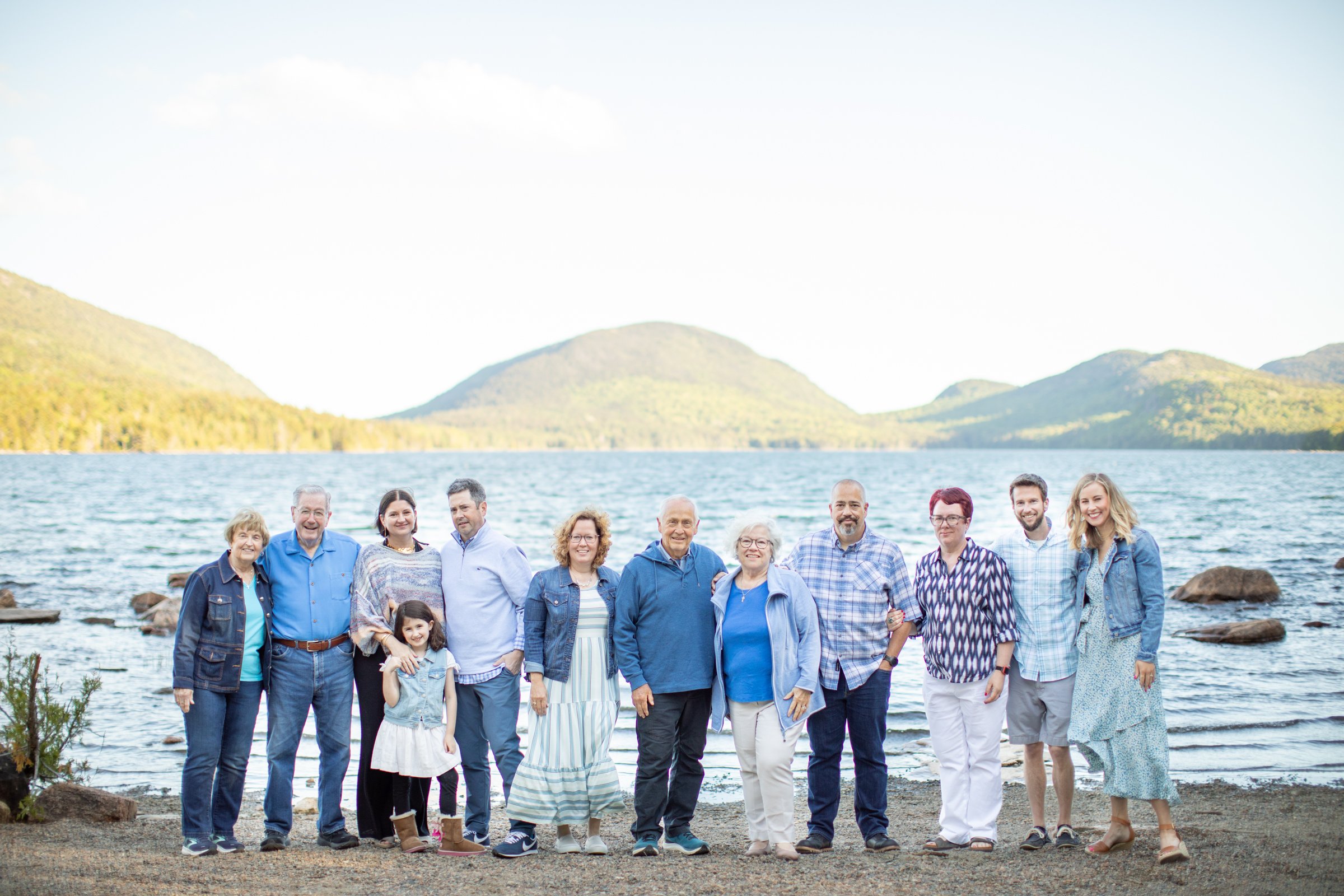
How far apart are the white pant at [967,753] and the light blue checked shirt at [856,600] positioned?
0.43m

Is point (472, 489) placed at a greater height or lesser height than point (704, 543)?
greater

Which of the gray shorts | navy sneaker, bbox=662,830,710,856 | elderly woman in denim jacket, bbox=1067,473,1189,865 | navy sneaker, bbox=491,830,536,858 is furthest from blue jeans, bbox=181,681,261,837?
elderly woman in denim jacket, bbox=1067,473,1189,865

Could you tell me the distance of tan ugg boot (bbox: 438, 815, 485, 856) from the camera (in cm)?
612

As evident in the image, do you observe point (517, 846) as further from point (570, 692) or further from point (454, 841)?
point (570, 692)

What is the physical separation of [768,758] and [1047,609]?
205cm

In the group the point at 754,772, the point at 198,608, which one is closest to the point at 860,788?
the point at 754,772

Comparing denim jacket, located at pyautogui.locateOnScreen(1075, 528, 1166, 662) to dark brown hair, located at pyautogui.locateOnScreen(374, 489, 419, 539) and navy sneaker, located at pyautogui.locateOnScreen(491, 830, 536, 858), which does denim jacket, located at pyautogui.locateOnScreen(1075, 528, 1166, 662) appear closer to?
navy sneaker, located at pyautogui.locateOnScreen(491, 830, 536, 858)

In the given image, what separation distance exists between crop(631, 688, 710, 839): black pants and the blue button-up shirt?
2.18m

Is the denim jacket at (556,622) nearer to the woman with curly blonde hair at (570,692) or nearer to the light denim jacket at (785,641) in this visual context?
the woman with curly blonde hair at (570,692)

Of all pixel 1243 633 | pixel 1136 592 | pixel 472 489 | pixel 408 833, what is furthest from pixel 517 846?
pixel 1243 633

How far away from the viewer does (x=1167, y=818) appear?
5812 mm

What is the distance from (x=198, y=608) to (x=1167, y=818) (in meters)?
6.26

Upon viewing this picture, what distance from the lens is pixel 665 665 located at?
19.8 feet

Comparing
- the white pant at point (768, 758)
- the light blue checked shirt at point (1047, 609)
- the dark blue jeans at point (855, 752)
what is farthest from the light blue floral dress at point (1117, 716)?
the white pant at point (768, 758)
